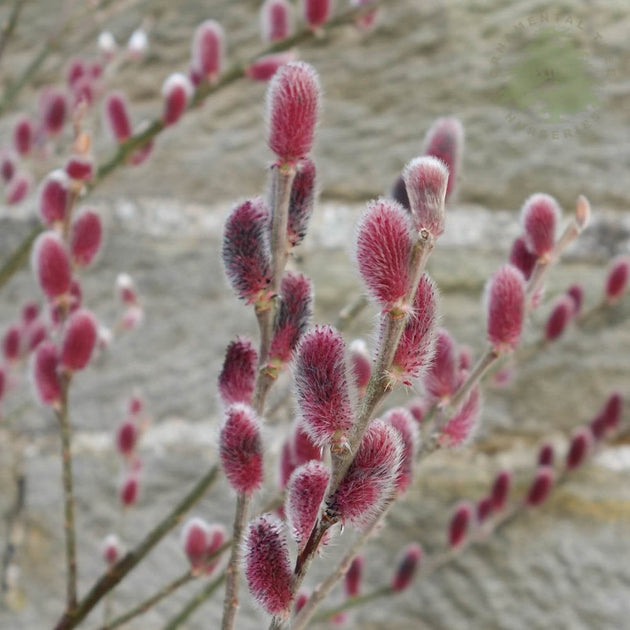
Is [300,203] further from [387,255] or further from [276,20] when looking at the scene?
[276,20]

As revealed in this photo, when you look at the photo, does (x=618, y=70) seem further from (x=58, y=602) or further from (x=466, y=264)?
(x=58, y=602)

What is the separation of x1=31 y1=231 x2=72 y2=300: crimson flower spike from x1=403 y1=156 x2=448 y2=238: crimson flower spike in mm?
307

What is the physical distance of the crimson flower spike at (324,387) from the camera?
0.26 meters

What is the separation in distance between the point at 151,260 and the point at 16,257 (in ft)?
1.00

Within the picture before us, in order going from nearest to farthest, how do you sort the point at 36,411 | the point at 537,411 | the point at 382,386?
the point at 382,386 → the point at 537,411 → the point at 36,411

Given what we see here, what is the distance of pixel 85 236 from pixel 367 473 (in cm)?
34

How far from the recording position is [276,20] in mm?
725

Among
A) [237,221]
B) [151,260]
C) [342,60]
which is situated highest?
[237,221]

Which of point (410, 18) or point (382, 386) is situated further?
point (410, 18)

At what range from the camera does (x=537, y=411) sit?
0.89 meters

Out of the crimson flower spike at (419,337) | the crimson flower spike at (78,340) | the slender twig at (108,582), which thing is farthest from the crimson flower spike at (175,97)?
the crimson flower spike at (419,337)

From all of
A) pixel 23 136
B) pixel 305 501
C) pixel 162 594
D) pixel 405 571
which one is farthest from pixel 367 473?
pixel 23 136

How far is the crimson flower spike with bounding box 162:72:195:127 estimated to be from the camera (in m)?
0.65

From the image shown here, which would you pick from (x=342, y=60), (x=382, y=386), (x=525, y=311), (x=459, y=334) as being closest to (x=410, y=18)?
(x=342, y=60)
